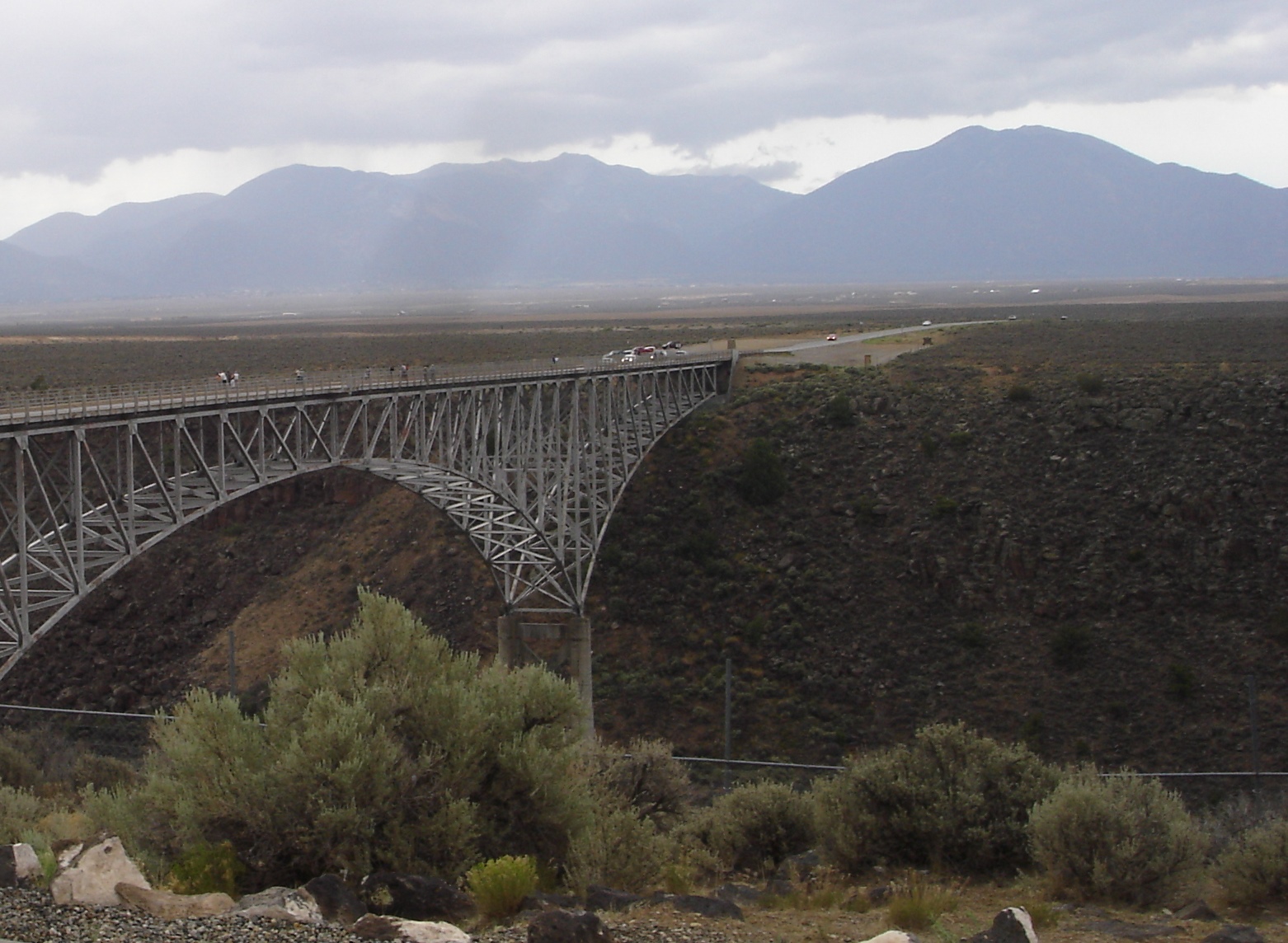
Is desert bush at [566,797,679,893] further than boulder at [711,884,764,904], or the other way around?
desert bush at [566,797,679,893]

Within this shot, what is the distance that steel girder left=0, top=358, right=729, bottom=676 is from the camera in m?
20.3

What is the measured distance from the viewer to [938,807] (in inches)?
648

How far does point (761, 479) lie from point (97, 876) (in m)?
38.1

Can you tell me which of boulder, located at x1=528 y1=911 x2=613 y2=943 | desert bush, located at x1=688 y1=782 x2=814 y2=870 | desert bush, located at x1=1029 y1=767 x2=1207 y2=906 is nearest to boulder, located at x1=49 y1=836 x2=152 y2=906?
boulder, located at x1=528 y1=911 x2=613 y2=943

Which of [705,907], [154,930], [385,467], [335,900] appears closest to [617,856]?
[705,907]

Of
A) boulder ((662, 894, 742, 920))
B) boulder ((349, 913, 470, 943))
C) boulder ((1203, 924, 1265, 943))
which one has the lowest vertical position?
boulder ((662, 894, 742, 920))

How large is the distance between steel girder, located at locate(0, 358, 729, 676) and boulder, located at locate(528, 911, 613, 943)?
11.1 metres

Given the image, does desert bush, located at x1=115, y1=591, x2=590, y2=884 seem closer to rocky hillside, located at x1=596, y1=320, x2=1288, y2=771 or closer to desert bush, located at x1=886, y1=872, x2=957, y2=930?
desert bush, located at x1=886, y1=872, x2=957, y2=930

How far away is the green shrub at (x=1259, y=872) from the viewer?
13727 mm

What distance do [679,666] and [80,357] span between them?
206 feet

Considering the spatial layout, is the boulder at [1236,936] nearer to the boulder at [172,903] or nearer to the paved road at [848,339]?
the boulder at [172,903]

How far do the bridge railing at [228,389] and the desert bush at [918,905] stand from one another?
13911 mm

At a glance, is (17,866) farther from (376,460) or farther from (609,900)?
(376,460)

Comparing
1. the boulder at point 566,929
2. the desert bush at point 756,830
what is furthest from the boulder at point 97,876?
the desert bush at point 756,830
